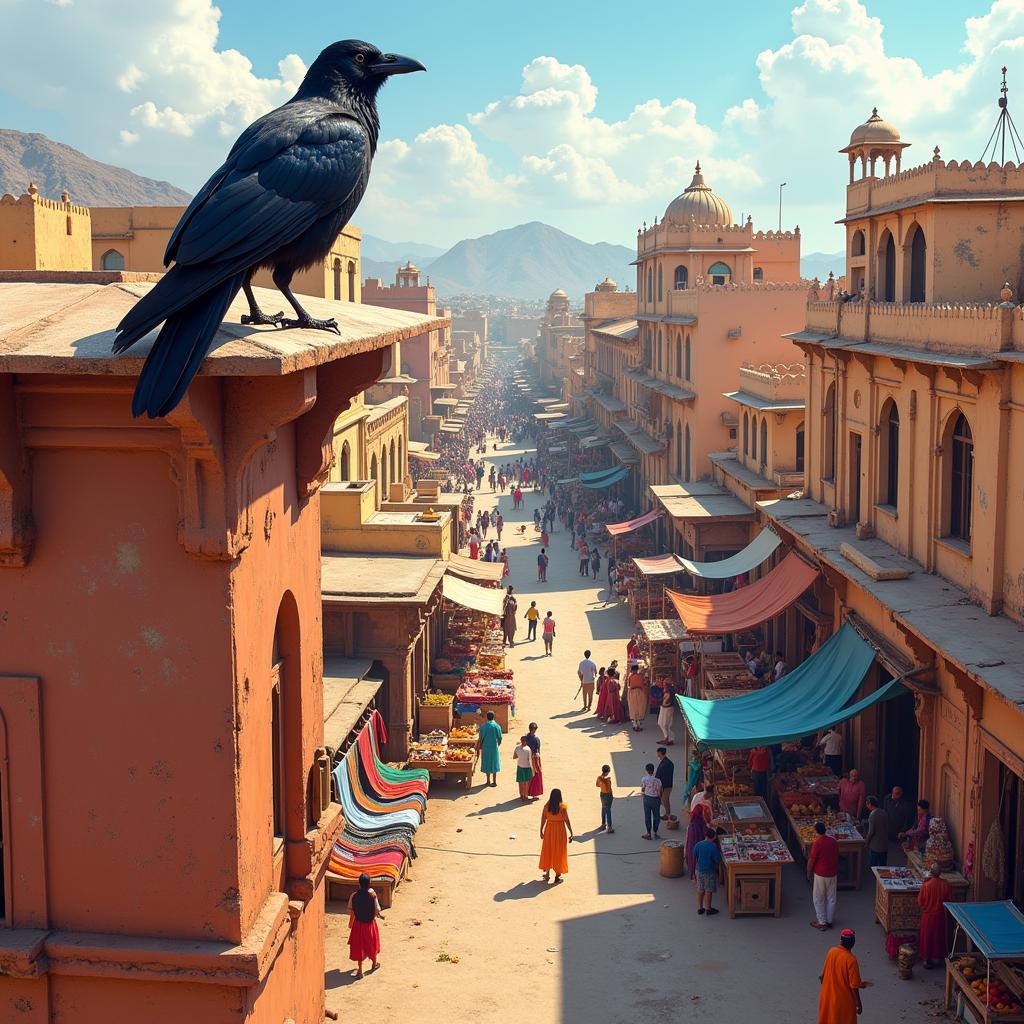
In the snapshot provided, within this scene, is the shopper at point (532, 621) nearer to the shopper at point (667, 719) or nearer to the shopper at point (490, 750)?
the shopper at point (667, 719)

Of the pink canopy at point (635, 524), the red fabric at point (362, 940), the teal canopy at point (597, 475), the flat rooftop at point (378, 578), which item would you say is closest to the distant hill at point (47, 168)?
the teal canopy at point (597, 475)

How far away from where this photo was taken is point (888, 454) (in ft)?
60.3

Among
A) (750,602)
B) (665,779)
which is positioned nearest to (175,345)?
(665,779)

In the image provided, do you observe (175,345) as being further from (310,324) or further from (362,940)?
(362,940)

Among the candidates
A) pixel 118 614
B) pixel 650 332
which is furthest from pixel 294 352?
pixel 650 332

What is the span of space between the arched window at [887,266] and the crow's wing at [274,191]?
14551 millimetres

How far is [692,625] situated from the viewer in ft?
67.6

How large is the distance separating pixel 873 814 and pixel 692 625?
643 centimetres

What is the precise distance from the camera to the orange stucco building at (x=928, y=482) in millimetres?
12984

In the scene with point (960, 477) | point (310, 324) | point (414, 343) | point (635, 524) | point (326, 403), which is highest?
point (414, 343)

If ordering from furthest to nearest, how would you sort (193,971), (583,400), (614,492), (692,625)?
(583,400), (614,492), (692,625), (193,971)

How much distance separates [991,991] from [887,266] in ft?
39.7

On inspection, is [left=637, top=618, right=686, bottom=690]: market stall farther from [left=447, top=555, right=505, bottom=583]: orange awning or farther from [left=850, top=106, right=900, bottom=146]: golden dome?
[left=850, top=106, right=900, bottom=146]: golden dome

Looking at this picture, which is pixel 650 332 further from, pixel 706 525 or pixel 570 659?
pixel 570 659
